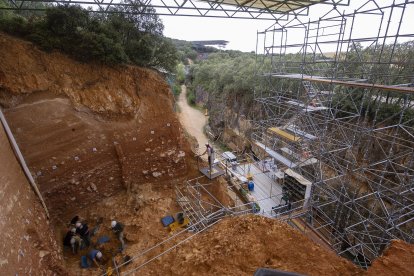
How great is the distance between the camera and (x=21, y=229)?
5137mm

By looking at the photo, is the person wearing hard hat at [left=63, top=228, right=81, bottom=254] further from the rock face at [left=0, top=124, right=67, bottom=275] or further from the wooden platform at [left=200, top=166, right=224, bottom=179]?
the wooden platform at [left=200, top=166, right=224, bottom=179]

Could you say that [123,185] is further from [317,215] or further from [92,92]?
[317,215]

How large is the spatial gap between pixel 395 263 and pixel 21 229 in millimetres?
6632

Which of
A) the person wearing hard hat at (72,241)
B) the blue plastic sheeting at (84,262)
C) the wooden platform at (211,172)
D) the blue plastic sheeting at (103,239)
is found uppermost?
the wooden platform at (211,172)

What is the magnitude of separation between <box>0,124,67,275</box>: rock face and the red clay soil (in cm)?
586

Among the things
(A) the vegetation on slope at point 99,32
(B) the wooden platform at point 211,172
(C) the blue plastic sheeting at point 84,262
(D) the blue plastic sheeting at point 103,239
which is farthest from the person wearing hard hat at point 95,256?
(A) the vegetation on slope at point 99,32

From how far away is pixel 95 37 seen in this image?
23.7 ft

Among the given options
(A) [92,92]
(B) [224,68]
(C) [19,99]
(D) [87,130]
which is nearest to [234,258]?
(D) [87,130]

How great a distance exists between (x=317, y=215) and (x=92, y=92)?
934 cm

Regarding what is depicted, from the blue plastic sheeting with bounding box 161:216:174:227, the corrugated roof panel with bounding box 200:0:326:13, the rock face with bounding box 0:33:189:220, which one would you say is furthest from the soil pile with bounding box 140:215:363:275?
the corrugated roof panel with bounding box 200:0:326:13

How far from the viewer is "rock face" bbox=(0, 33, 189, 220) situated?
692 centimetres

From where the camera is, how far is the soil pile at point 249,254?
4672mm

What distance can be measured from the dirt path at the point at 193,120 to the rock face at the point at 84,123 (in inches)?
467

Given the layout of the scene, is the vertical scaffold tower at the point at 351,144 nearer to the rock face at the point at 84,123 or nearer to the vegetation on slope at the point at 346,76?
the vegetation on slope at the point at 346,76
